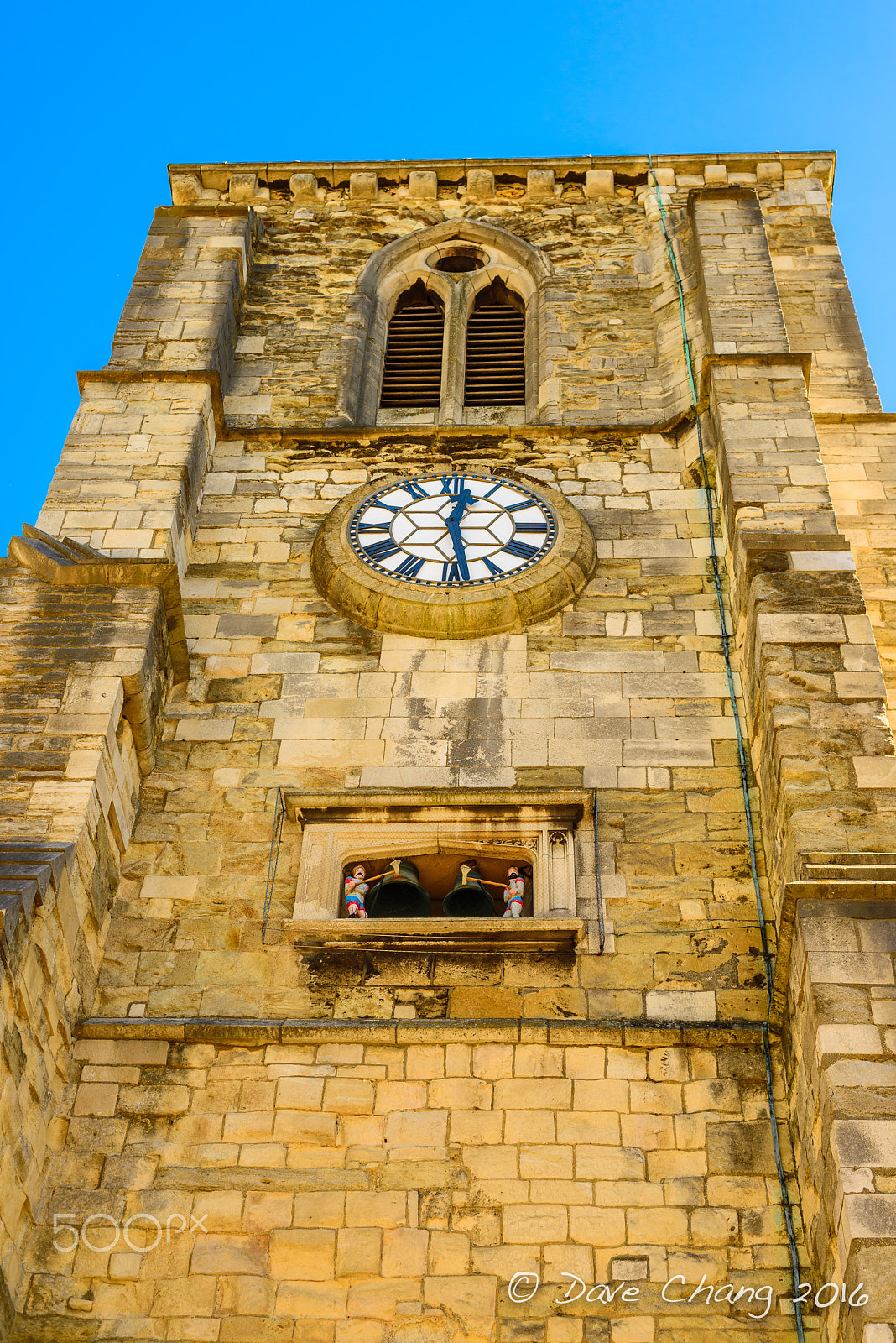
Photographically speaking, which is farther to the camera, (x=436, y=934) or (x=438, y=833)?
(x=438, y=833)

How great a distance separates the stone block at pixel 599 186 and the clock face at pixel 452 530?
543 cm

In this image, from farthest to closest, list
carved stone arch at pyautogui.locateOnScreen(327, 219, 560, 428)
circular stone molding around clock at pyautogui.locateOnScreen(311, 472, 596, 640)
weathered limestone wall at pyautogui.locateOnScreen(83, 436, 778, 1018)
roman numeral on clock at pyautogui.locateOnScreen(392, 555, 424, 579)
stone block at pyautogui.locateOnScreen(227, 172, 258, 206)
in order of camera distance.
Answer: stone block at pyautogui.locateOnScreen(227, 172, 258, 206)
carved stone arch at pyautogui.locateOnScreen(327, 219, 560, 428)
roman numeral on clock at pyautogui.locateOnScreen(392, 555, 424, 579)
circular stone molding around clock at pyautogui.locateOnScreen(311, 472, 596, 640)
weathered limestone wall at pyautogui.locateOnScreen(83, 436, 778, 1018)

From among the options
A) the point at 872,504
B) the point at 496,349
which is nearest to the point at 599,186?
the point at 496,349

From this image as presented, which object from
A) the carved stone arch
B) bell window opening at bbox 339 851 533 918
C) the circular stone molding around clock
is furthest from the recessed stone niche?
the carved stone arch

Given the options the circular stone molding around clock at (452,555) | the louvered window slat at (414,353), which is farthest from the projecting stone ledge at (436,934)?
the louvered window slat at (414,353)

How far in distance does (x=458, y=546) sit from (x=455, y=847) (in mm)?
2686

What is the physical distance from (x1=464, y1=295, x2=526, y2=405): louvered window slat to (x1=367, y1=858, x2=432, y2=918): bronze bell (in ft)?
19.5

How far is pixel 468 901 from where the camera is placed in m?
8.87

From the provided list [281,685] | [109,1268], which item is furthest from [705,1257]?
[281,685]

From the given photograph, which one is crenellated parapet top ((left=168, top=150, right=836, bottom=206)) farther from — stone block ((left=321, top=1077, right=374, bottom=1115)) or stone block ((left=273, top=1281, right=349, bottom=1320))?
stone block ((left=273, top=1281, right=349, bottom=1320))

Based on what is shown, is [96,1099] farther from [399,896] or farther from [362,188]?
[362,188]

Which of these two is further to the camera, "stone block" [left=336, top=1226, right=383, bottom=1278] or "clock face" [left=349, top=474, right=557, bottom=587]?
"clock face" [left=349, top=474, right=557, bottom=587]

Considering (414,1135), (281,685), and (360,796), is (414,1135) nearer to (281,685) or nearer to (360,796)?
(360,796)

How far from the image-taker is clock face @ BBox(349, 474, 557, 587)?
10.9m
